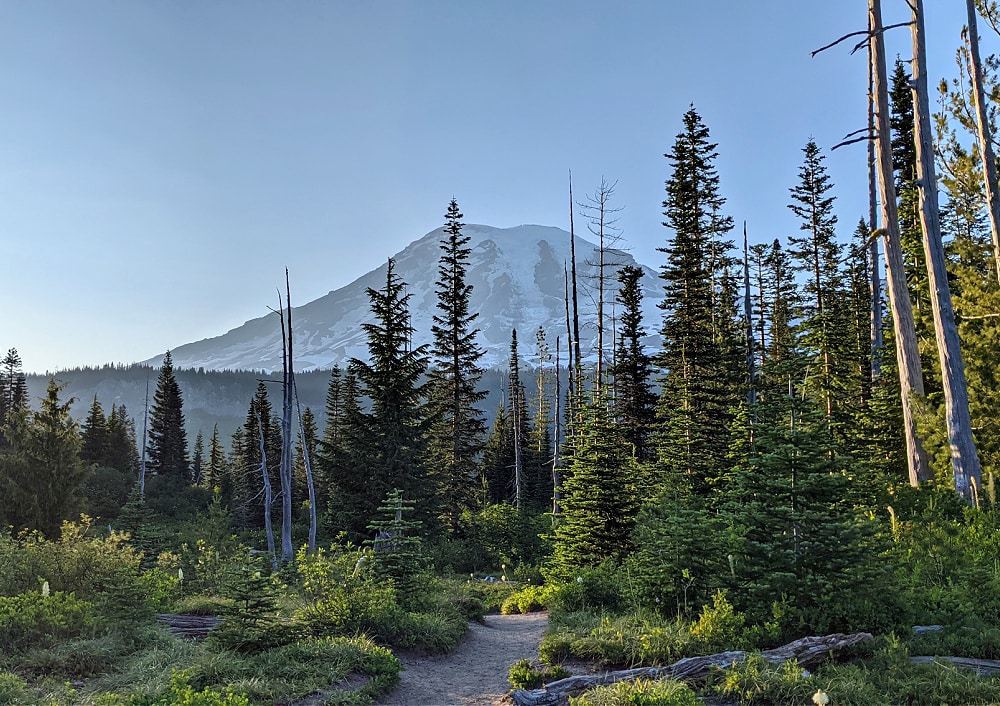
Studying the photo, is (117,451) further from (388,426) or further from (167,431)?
(388,426)

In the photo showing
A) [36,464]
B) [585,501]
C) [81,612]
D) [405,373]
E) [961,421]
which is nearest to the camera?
[81,612]

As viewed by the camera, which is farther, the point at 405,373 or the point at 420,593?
the point at 405,373

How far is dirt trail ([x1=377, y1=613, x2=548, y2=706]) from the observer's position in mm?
7055

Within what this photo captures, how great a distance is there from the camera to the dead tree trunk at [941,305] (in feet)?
32.7

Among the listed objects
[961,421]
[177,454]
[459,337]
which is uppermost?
[459,337]

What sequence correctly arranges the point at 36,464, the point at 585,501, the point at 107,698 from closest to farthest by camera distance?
1. the point at 107,698
2. the point at 585,501
3. the point at 36,464

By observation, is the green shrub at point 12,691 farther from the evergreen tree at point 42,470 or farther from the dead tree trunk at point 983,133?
the dead tree trunk at point 983,133

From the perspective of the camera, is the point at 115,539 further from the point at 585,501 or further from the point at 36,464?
the point at 36,464

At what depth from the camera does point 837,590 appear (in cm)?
698

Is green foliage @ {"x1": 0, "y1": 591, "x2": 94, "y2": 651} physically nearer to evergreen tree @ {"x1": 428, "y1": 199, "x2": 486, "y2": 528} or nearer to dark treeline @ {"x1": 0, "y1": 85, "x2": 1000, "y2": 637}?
dark treeline @ {"x1": 0, "y1": 85, "x2": 1000, "y2": 637}

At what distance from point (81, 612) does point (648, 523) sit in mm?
8687

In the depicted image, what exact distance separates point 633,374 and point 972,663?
17342mm

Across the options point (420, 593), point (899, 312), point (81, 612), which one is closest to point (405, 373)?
point (420, 593)

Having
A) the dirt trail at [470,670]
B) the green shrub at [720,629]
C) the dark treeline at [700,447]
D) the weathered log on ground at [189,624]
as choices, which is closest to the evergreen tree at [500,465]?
the dark treeline at [700,447]
